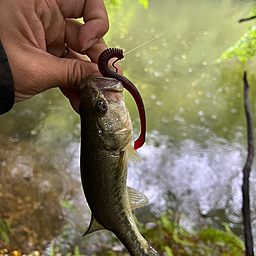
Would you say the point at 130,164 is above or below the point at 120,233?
below

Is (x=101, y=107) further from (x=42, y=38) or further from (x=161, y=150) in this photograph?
(x=161, y=150)

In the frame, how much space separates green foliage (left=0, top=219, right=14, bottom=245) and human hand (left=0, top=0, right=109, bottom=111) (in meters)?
2.22

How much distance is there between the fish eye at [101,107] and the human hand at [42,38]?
262 mm

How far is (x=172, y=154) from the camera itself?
4.58 meters

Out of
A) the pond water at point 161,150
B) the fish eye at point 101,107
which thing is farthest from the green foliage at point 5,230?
the fish eye at point 101,107

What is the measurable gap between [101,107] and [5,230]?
2.72m

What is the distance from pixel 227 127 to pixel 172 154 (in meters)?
1.78

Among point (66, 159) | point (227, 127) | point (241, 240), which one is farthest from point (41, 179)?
point (227, 127)

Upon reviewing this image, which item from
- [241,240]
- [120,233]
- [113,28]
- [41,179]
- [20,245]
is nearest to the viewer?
[120,233]

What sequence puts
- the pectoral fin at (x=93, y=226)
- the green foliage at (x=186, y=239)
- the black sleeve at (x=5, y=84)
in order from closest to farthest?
the black sleeve at (x=5, y=84) < the pectoral fin at (x=93, y=226) < the green foliage at (x=186, y=239)

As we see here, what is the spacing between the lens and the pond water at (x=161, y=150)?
332cm

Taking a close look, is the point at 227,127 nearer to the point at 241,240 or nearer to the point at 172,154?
the point at 172,154

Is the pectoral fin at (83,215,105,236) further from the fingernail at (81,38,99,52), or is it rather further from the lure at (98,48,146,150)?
the fingernail at (81,38,99,52)

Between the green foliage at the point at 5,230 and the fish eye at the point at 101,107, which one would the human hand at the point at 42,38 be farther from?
the green foliage at the point at 5,230
